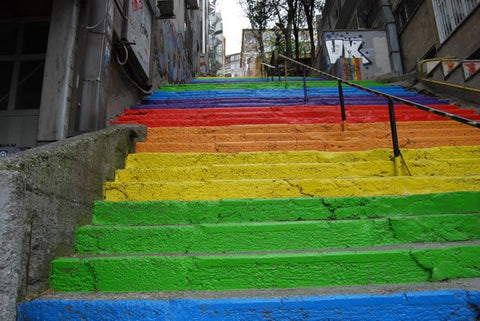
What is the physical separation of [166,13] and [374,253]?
7810 millimetres

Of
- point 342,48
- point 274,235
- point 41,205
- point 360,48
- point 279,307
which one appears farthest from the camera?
point 342,48

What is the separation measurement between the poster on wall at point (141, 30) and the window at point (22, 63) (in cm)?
140

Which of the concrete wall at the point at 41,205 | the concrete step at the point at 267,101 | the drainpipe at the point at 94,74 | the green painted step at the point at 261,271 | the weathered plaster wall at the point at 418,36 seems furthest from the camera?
the weathered plaster wall at the point at 418,36

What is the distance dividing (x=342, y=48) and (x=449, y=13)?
4113 mm

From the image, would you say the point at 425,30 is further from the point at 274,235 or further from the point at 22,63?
the point at 22,63

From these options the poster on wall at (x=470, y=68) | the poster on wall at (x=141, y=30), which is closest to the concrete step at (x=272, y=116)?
the poster on wall at (x=470, y=68)

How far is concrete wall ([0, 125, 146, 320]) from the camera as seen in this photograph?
1.60m

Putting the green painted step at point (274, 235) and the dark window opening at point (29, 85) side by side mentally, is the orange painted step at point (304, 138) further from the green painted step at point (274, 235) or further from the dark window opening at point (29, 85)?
the dark window opening at point (29, 85)

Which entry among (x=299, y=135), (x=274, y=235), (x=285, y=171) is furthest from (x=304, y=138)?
(x=274, y=235)

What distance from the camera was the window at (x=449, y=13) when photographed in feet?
26.6

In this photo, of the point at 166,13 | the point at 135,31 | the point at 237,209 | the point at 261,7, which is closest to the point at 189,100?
the point at 135,31

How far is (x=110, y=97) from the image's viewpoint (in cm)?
481

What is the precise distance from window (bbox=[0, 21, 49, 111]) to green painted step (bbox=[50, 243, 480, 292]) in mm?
4021

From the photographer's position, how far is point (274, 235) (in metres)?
2.23
